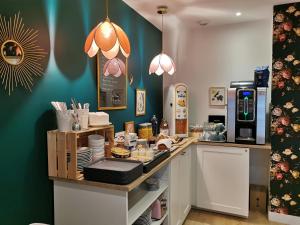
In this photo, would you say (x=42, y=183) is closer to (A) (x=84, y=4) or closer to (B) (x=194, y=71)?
(A) (x=84, y=4)

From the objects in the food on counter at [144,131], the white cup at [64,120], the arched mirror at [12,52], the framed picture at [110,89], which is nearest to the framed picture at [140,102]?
the food on counter at [144,131]

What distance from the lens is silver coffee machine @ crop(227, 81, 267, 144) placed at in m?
2.55

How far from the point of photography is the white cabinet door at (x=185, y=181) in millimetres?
2517

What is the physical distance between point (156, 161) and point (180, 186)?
0.80m

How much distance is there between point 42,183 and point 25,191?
0.13 m

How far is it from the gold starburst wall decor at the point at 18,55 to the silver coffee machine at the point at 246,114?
207 centimetres

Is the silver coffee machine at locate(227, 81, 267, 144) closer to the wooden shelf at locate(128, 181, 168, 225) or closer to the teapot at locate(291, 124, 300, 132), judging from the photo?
the teapot at locate(291, 124, 300, 132)

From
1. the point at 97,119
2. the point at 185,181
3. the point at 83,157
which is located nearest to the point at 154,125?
the point at 185,181

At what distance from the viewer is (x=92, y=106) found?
1.96m

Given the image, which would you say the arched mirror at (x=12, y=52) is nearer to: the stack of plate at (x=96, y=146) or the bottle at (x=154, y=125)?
the stack of plate at (x=96, y=146)

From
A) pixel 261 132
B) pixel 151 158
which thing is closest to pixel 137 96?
pixel 151 158

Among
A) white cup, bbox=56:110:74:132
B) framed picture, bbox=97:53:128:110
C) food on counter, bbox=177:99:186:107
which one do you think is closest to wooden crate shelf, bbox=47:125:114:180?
white cup, bbox=56:110:74:132

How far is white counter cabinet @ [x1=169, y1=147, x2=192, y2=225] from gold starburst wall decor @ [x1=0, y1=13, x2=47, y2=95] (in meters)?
1.42

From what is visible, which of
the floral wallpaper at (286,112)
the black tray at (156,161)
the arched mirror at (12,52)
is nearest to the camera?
the arched mirror at (12,52)
